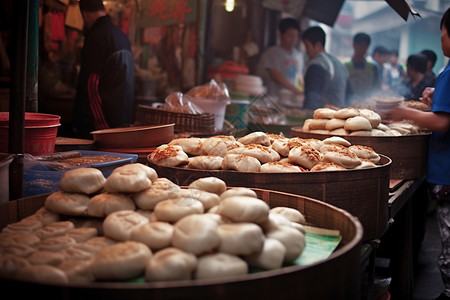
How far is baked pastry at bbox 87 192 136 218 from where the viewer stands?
1677mm

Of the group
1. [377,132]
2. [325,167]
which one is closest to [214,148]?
[325,167]

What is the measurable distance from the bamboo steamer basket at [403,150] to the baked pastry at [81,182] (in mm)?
2214

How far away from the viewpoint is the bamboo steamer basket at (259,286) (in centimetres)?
113

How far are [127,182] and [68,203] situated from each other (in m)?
0.22

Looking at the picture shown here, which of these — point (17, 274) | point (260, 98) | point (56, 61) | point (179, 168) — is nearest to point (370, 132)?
point (179, 168)

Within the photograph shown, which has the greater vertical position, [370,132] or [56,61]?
[56,61]

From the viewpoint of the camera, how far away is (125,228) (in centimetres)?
154

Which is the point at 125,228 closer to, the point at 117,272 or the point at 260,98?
the point at 117,272

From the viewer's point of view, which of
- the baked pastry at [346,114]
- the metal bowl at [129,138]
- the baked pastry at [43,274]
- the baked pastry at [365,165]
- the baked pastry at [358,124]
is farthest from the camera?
the baked pastry at [346,114]

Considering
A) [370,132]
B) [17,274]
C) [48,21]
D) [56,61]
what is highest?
[48,21]

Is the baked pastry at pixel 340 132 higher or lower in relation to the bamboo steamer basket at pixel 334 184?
higher

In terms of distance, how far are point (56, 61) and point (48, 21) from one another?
623 mm

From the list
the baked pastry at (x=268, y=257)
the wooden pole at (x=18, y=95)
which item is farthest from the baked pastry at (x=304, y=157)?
the wooden pole at (x=18, y=95)

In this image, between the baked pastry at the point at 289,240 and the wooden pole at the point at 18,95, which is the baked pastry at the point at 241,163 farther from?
the wooden pole at the point at 18,95
